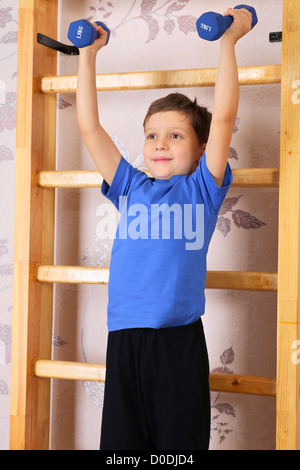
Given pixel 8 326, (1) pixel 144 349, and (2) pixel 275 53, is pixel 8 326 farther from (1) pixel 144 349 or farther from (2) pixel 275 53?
(2) pixel 275 53

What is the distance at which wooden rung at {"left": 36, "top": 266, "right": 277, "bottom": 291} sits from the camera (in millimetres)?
1082

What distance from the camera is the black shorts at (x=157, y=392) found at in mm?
951

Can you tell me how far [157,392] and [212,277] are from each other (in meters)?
0.28

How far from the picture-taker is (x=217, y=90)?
0.96 metres

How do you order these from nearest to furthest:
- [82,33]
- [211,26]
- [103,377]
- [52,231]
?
[211,26] < [82,33] < [103,377] < [52,231]

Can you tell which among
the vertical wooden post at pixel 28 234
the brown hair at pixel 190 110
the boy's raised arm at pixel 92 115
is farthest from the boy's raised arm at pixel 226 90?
the vertical wooden post at pixel 28 234

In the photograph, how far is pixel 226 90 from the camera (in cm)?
96

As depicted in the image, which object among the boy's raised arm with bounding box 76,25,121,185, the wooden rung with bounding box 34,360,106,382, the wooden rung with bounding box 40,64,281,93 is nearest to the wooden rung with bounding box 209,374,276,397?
the wooden rung with bounding box 34,360,106,382

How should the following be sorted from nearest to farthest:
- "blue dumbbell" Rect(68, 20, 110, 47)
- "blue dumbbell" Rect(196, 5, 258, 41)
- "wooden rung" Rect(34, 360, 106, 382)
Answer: "blue dumbbell" Rect(196, 5, 258, 41), "blue dumbbell" Rect(68, 20, 110, 47), "wooden rung" Rect(34, 360, 106, 382)

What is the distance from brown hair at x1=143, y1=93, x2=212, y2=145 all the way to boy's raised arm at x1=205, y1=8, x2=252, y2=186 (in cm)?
11

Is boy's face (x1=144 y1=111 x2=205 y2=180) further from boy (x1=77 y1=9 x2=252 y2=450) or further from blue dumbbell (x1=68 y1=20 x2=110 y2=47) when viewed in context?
blue dumbbell (x1=68 y1=20 x2=110 y2=47)

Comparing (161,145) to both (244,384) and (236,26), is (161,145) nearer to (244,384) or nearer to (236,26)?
(236,26)

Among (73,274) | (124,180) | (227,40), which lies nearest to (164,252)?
(124,180)
